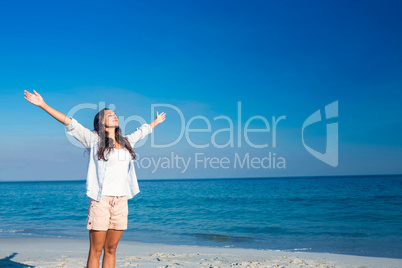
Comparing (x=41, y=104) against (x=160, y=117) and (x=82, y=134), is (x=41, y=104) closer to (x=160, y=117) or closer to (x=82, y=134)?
(x=82, y=134)

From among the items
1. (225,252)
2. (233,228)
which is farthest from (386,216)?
(225,252)

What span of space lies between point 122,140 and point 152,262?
3.57m

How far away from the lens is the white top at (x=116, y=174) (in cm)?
315

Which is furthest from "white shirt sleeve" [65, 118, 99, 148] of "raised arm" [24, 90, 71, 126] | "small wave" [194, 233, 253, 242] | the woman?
"small wave" [194, 233, 253, 242]

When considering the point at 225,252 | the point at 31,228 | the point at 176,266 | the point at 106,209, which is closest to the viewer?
the point at 106,209

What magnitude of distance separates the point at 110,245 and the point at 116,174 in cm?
77

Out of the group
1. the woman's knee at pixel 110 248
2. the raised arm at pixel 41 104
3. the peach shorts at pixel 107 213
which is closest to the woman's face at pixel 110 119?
the raised arm at pixel 41 104

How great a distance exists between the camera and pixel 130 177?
339 cm

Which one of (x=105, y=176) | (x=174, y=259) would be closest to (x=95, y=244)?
(x=105, y=176)

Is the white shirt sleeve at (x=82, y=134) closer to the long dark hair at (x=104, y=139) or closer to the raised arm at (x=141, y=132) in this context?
the long dark hair at (x=104, y=139)

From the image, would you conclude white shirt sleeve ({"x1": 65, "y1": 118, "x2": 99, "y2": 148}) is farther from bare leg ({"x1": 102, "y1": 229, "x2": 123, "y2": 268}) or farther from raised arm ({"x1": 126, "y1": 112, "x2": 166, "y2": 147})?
bare leg ({"x1": 102, "y1": 229, "x2": 123, "y2": 268})

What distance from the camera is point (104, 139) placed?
3250mm

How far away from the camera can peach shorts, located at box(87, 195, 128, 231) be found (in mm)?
3088

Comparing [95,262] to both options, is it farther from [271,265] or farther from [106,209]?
[271,265]
